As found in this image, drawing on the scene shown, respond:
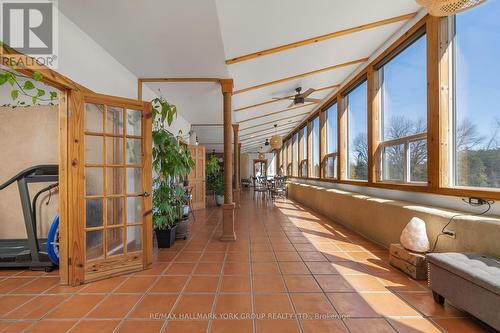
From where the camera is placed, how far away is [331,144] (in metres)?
6.42

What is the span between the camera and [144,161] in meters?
2.72

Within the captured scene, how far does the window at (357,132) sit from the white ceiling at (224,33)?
3.09ft

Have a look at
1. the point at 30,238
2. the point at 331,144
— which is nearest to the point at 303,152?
the point at 331,144

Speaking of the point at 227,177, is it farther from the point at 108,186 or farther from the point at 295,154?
the point at 295,154

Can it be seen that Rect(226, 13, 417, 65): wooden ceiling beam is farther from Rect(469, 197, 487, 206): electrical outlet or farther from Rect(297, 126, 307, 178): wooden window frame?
Rect(297, 126, 307, 178): wooden window frame

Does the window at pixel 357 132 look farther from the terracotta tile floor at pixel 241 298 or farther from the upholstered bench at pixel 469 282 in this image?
the upholstered bench at pixel 469 282

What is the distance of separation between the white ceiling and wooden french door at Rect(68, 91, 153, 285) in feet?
2.37

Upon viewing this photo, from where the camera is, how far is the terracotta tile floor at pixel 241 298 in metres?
1.75

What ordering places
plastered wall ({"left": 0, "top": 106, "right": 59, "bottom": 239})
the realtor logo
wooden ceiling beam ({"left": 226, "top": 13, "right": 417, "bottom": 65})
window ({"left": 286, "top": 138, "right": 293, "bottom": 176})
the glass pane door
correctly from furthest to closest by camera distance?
window ({"left": 286, "top": 138, "right": 293, "bottom": 176})
wooden ceiling beam ({"left": 226, "top": 13, "right": 417, "bottom": 65})
plastered wall ({"left": 0, "top": 106, "right": 59, "bottom": 239})
the glass pane door
the realtor logo

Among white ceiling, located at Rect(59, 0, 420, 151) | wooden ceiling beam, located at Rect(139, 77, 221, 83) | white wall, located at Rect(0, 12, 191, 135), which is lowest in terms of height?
white wall, located at Rect(0, 12, 191, 135)

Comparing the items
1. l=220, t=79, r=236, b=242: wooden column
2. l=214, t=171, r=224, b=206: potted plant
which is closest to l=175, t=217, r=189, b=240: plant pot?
l=220, t=79, r=236, b=242: wooden column

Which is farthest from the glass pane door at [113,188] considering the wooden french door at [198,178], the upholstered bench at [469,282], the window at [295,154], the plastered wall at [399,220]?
the window at [295,154]

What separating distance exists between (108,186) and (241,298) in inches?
68.1

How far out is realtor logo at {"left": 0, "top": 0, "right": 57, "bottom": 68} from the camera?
1.93 metres
